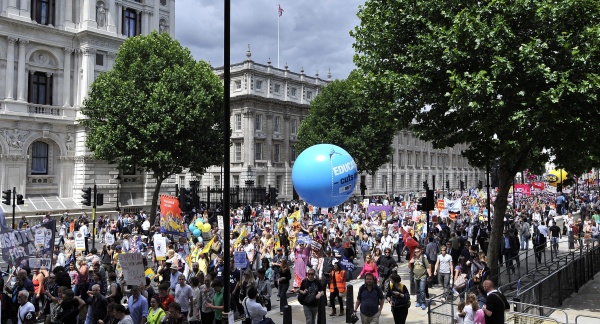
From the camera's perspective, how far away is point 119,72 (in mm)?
33562

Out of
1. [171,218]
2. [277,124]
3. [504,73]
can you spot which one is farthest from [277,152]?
[504,73]

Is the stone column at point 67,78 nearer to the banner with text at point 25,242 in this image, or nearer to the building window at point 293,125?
the banner with text at point 25,242

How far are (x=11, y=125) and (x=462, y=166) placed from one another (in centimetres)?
9571

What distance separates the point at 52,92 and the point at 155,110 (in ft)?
41.3

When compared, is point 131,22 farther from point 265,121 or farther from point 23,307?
point 23,307

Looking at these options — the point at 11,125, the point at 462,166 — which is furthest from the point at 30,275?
the point at 462,166

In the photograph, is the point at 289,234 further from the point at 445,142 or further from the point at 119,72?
the point at 119,72

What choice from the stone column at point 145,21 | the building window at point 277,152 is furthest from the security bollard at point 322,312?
the building window at point 277,152

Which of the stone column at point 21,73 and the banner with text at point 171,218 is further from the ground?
the stone column at point 21,73

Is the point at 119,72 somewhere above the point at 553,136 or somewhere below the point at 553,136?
above

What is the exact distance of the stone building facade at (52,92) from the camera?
117 feet

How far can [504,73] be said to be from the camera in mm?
12742

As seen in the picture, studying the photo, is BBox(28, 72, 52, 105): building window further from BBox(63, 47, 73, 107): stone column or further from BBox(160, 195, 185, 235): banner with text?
BBox(160, 195, 185, 235): banner with text

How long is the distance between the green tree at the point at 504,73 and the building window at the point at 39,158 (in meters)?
32.1
